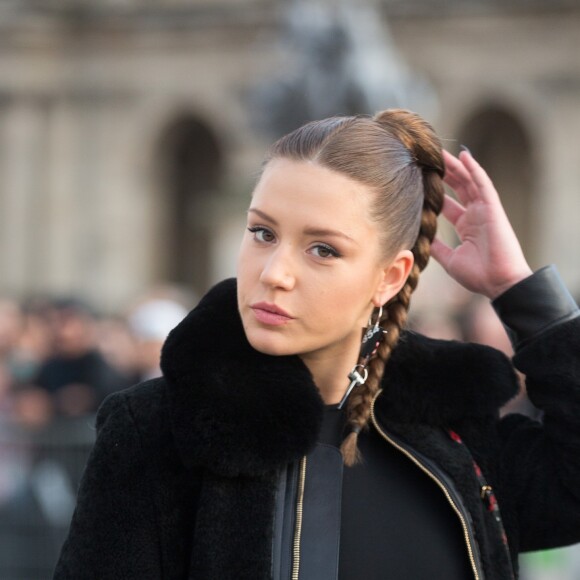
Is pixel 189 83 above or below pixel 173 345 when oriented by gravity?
above

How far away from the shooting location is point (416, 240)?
9.07 feet

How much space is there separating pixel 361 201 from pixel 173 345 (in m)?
0.44

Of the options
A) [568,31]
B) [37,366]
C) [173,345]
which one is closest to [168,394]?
[173,345]

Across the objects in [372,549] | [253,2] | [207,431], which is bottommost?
[372,549]

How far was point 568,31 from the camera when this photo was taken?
24.2 metres

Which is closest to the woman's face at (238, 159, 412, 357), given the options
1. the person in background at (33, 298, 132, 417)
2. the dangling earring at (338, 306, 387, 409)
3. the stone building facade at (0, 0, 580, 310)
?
the dangling earring at (338, 306, 387, 409)

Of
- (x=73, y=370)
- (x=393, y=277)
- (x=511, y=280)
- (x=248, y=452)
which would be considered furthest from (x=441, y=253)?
(x=73, y=370)

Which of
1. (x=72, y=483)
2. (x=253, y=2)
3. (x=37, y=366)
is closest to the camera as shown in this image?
(x=72, y=483)

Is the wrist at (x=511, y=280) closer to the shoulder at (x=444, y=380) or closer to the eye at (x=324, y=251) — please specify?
the shoulder at (x=444, y=380)

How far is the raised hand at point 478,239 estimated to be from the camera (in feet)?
9.71

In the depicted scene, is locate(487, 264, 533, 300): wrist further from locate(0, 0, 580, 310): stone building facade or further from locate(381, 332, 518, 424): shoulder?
locate(0, 0, 580, 310): stone building facade

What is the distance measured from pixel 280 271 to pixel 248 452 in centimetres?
33

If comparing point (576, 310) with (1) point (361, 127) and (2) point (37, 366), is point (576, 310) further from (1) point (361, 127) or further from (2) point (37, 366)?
(2) point (37, 366)

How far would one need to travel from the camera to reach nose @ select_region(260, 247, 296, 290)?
246cm
